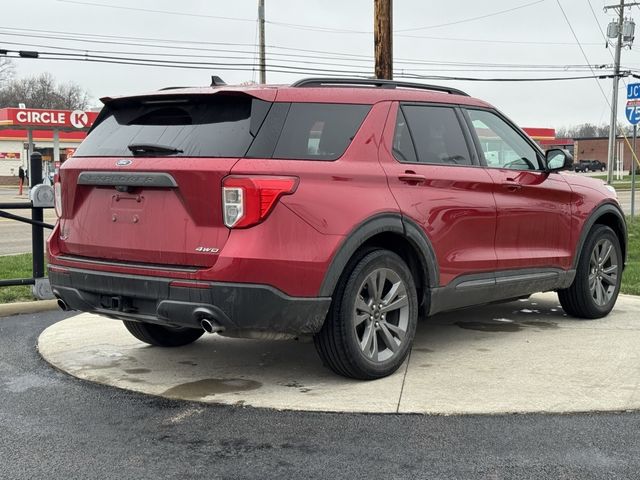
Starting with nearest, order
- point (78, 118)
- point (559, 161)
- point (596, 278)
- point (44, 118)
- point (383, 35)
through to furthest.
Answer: point (559, 161) < point (596, 278) < point (383, 35) < point (78, 118) < point (44, 118)

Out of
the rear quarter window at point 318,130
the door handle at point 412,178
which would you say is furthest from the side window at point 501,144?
the rear quarter window at point 318,130

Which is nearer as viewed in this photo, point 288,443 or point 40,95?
point 288,443

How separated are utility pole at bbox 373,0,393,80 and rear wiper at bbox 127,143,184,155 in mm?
7524

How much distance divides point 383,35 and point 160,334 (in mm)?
7275

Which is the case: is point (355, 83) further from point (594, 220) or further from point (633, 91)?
point (633, 91)

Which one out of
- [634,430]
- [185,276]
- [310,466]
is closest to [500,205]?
[634,430]

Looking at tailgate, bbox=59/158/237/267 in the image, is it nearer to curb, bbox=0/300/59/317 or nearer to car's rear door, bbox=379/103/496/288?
car's rear door, bbox=379/103/496/288

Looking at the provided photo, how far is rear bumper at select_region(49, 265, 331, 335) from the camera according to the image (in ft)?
14.3

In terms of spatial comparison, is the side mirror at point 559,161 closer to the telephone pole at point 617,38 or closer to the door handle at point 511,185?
the door handle at point 511,185

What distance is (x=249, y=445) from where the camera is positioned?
3885 mm

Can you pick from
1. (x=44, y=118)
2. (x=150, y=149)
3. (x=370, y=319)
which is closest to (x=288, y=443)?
(x=370, y=319)

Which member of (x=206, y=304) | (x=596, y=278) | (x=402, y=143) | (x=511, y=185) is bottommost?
(x=596, y=278)

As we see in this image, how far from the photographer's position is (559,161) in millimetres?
6438

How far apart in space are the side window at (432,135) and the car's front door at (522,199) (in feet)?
0.70
